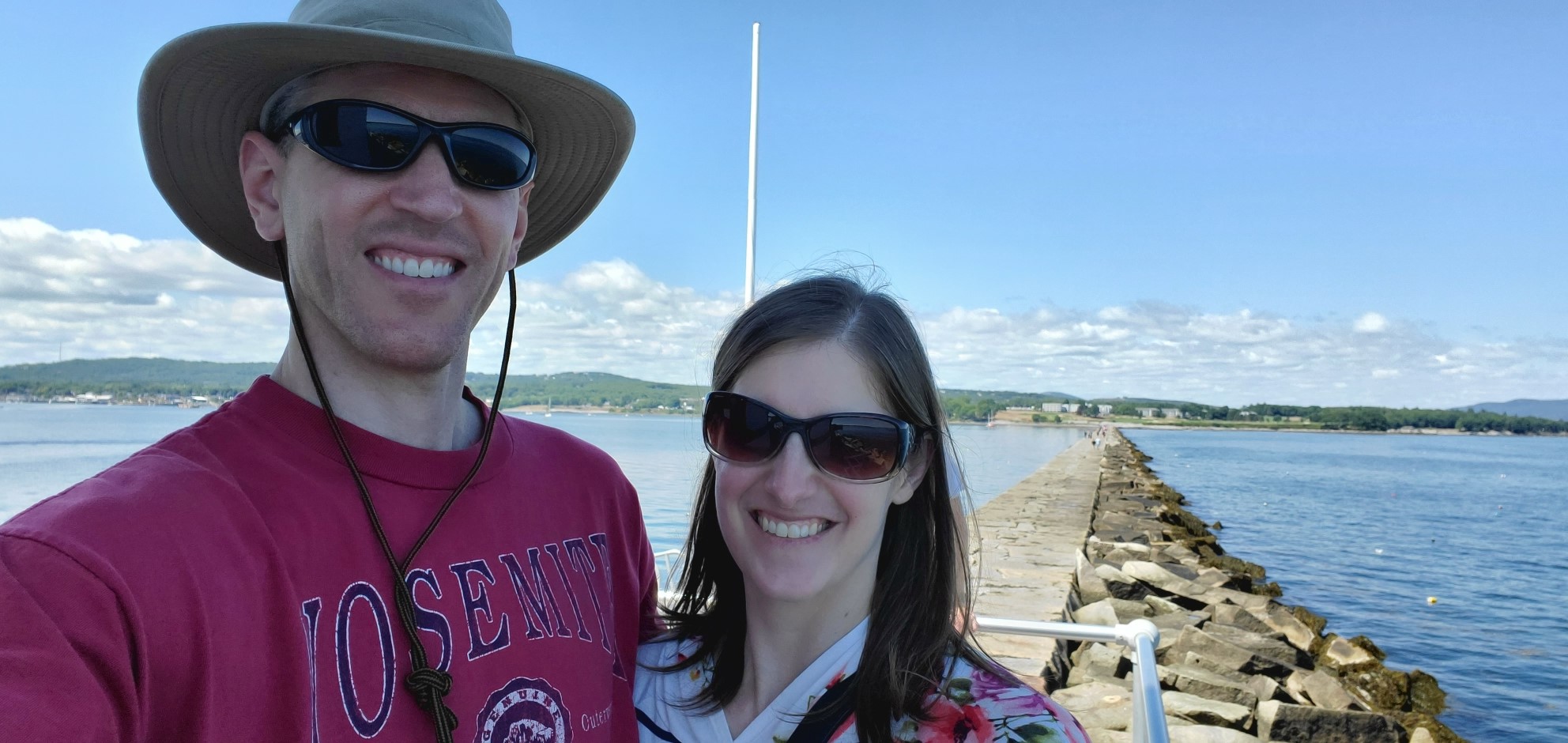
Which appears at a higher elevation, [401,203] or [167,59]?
[167,59]

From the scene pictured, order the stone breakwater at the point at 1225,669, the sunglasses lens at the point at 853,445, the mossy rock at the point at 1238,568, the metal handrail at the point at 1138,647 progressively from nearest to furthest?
the sunglasses lens at the point at 853,445
the metal handrail at the point at 1138,647
the stone breakwater at the point at 1225,669
the mossy rock at the point at 1238,568

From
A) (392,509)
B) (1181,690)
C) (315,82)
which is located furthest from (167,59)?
(1181,690)

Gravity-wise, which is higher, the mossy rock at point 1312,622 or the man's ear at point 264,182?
the man's ear at point 264,182

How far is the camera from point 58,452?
23.2 metres

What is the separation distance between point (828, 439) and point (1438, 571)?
26282mm

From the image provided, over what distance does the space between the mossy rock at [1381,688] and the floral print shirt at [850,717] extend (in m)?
10.3

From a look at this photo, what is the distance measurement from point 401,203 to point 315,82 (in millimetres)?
300

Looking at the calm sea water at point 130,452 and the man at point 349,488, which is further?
the calm sea water at point 130,452

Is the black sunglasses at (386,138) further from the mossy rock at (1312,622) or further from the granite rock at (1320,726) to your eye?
the mossy rock at (1312,622)

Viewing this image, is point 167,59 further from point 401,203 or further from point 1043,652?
point 1043,652

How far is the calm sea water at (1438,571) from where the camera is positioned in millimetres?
13102

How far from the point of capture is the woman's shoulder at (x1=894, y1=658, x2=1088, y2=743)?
1660 millimetres

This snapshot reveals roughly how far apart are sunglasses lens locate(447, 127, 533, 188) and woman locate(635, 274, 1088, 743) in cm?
57

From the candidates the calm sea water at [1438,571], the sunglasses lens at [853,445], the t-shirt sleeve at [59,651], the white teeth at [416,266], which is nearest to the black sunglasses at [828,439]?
the sunglasses lens at [853,445]
